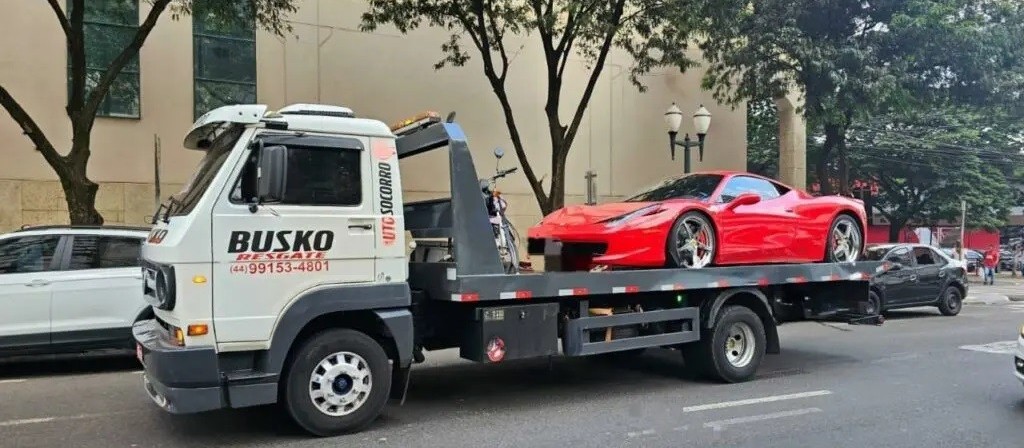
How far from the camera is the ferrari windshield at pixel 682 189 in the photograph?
816 centimetres

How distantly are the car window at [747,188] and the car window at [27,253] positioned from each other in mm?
7342

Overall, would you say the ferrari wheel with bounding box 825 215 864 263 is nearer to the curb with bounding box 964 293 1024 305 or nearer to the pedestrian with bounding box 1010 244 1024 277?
the curb with bounding box 964 293 1024 305

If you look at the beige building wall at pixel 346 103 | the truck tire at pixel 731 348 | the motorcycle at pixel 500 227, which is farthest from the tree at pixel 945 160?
the motorcycle at pixel 500 227

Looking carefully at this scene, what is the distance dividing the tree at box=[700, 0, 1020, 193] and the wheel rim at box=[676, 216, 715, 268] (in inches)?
354

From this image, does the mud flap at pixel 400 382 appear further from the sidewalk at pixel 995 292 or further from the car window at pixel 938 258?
the sidewalk at pixel 995 292

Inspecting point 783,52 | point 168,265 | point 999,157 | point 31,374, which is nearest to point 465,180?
point 168,265

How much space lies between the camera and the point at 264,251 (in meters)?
5.48

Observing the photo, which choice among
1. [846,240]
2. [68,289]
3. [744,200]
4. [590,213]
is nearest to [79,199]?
[68,289]

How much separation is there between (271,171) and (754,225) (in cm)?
508

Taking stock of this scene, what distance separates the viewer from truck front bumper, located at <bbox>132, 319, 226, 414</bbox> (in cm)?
522

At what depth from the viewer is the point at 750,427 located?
6.20 metres

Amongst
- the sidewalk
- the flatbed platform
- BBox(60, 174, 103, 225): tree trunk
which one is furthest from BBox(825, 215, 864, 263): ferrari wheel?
the sidewalk

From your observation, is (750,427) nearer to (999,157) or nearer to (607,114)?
(607,114)

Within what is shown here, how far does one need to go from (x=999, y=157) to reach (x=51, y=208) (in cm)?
3394
